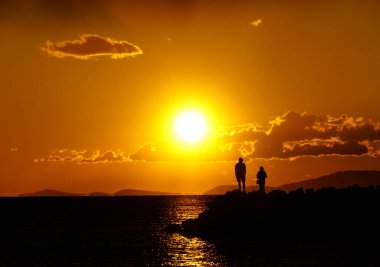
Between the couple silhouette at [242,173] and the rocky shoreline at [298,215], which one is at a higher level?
the couple silhouette at [242,173]

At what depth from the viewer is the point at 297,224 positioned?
56.6 metres

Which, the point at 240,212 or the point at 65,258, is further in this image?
the point at 240,212

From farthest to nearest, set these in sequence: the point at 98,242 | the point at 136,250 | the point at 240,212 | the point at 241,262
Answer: the point at 98,242, the point at 240,212, the point at 136,250, the point at 241,262

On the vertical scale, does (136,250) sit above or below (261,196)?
below

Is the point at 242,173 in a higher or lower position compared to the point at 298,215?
higher

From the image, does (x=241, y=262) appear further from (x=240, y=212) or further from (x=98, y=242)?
(x=98, y=242)

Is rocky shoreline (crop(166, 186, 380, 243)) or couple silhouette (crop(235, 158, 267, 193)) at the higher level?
couple silhouette (crop(235, 158, 267, 193))

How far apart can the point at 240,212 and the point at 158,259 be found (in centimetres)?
1308

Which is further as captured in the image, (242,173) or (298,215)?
(298,215)

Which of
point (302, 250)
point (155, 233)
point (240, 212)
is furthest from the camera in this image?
point (155, 233)

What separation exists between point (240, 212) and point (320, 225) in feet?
24.7

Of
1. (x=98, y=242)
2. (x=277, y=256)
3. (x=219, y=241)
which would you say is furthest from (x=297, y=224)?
(x=98, y=242)

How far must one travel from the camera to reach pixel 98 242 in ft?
204

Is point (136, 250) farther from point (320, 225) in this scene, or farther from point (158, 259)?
point (320, 225)
